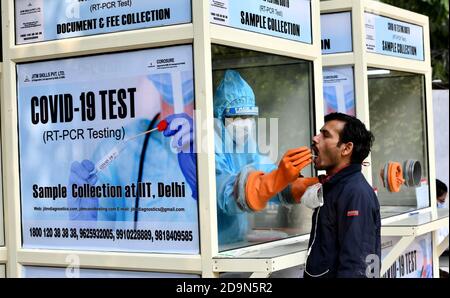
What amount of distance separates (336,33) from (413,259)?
5.71 feet

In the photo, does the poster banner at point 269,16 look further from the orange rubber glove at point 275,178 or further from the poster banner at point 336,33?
the poster banner at point 336,33

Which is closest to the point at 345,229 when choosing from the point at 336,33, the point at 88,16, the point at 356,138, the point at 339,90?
the point at 356,138

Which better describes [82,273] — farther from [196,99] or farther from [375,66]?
[375,66]

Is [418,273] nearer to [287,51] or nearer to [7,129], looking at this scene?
[287,51]

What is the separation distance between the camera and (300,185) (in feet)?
15.4

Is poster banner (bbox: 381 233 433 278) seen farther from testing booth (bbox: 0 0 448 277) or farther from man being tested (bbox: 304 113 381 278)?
man being tested (bbox: 304 113 381 278)

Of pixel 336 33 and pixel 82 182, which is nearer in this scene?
pixel 82 182

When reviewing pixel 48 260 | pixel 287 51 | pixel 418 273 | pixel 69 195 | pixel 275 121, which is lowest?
pixel 418 273

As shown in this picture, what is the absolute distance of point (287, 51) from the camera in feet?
15.6

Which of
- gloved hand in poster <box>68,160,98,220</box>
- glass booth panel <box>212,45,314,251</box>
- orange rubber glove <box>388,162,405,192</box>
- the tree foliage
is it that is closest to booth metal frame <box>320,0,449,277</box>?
orange rubber glove <box>388,162,405,192</box>

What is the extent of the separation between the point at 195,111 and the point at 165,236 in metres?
0.61

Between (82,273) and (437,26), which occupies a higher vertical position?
(437,26)

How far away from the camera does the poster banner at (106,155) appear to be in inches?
164

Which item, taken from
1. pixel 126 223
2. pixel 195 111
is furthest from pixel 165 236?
pixel 195 111
